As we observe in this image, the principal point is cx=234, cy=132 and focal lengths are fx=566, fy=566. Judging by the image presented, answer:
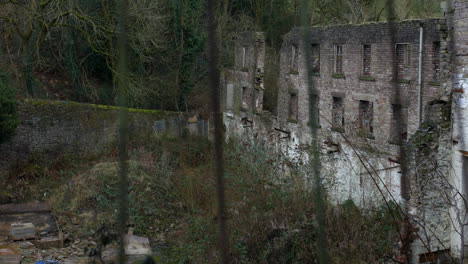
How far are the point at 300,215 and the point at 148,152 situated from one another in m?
9.45

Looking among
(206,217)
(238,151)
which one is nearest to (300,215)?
(206,217)

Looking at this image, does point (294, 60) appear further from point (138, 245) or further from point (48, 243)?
point (48, 243)

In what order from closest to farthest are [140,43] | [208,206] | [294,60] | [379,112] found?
[208,206] → [379,112] → [294,60] → [140,43]

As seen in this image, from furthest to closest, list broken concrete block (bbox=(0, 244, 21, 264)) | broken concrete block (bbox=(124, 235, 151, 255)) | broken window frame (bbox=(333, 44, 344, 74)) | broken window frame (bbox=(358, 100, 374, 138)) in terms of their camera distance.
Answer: broken window frame (bbox=(333, 44, 344, 74)) < broken window frame (bbox=(358, 100, 374, 138)) < broken concrete block (bbox=(124, 235, 151, 255)) < broken concrete block (bbox=(0, 244, 21, 264))

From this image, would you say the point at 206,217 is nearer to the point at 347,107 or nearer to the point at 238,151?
the point at 238,151

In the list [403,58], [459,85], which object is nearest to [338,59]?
[403,58]

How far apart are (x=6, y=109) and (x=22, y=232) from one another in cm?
485

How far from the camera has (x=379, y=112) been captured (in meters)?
14.1

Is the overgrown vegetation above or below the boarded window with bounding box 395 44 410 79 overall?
below

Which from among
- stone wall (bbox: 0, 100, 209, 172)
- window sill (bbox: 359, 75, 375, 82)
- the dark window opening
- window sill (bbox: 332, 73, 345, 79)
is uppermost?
the dark window opening

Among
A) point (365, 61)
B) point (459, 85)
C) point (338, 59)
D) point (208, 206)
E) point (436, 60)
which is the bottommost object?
point (208, 206)

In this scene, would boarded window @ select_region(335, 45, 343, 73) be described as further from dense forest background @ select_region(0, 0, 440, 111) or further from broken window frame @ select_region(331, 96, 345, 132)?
dense forest background @ select_region(0, 0, 440, 111)

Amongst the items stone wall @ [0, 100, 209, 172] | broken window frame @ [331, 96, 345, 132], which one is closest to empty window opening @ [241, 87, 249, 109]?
stone wall @ [0, 100, 209, 172]

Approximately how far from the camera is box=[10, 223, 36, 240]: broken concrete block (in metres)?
12.6
